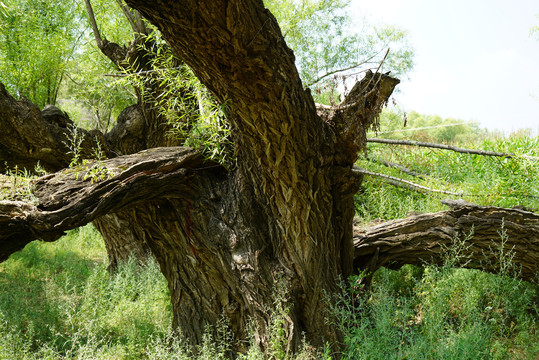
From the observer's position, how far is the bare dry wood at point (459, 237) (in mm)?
4152

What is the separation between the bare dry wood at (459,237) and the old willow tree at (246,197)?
0.07ft

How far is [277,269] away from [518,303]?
2.45 meters

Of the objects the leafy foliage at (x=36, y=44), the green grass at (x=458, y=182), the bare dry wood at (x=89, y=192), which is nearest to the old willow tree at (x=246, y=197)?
the bare dry wood at (x=89, y=192)

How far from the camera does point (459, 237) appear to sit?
415 cm

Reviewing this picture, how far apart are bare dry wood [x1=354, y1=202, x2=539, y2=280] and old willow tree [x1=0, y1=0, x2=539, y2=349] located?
0.02 meters

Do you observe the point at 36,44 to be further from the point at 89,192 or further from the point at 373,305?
the point at 373,305

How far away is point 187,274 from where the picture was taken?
3.96 metres

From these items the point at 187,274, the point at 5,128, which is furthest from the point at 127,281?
the point at 5,128

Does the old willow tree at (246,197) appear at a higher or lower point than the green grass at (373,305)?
higher

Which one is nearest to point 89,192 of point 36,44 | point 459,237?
point 459,237

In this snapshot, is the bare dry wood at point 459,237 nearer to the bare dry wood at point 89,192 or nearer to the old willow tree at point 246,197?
the old willow tree at point 246,197

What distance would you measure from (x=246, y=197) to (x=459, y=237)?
78.8 inches

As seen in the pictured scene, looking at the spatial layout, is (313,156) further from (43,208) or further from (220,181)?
(43,208)

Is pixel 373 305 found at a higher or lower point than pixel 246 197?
lower
